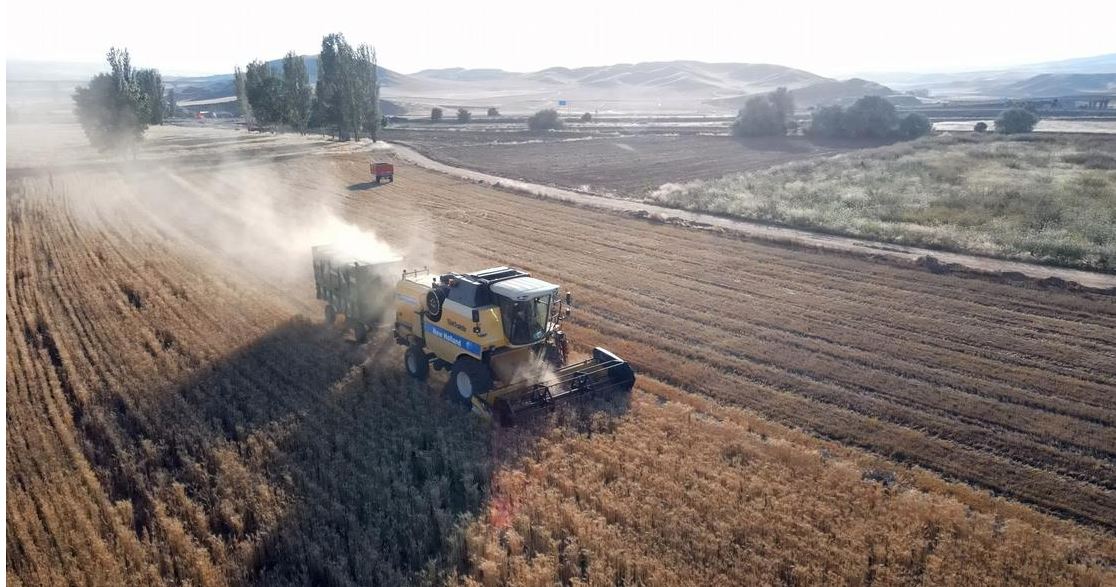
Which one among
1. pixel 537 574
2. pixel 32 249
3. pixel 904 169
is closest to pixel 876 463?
pixel 537 574

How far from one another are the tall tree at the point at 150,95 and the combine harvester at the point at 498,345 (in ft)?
165

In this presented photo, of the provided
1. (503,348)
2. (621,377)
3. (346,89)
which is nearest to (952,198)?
(621,377)

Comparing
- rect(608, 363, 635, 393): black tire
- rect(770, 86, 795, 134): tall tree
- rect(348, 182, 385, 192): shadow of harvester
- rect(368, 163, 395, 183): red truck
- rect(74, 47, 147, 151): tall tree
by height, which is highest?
rect(770, 86, 795, 134): tall tree

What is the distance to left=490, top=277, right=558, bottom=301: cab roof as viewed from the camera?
48.7 feet

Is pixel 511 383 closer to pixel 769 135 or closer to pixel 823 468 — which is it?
pixel 823 468

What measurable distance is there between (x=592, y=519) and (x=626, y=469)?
167 centimetres

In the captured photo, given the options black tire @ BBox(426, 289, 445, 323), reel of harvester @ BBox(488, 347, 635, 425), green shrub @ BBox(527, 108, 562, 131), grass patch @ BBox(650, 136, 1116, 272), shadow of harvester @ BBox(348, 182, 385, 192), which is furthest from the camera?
green shrub @ BBox(527, 108, 562, 131)

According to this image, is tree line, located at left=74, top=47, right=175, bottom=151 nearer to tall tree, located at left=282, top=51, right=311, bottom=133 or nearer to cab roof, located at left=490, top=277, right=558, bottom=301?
tall tree, located at left=282, top=51, right=311, bottom=133

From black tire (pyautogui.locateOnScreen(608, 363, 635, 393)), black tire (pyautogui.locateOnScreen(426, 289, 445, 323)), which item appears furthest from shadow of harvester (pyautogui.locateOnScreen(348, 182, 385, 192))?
black tire (pyautogui.locateOnScreen(608, 363, 635, 393))

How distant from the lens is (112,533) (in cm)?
1104

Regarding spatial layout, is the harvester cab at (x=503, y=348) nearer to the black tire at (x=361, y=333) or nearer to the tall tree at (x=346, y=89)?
the black tire at (x=361, y=333)

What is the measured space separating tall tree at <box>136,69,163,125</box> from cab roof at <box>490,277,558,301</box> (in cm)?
5234

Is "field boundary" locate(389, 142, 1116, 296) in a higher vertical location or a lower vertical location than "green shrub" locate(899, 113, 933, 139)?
lower

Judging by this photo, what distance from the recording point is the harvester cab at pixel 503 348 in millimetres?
14875
